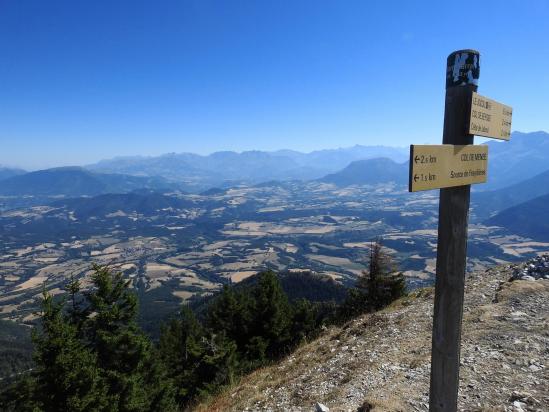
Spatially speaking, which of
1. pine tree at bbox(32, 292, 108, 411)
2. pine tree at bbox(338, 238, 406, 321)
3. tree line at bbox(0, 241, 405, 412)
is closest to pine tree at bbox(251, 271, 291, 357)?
tree line at bbox(0, 241, 405, 412)

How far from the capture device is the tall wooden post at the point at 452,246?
3.64 meters

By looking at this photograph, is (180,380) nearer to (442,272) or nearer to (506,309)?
(506,309)

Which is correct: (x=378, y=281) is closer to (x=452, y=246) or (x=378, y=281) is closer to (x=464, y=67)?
(x=452, y=246)

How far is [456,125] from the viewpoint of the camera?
3.69 m

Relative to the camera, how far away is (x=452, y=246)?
3.72 m

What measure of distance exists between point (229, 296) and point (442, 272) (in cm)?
3007

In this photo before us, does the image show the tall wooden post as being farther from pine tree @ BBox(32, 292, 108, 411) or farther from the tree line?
pine tree @ BBox(32, 292, 108, 411)

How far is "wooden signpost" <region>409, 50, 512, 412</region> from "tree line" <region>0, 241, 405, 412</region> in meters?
10.3

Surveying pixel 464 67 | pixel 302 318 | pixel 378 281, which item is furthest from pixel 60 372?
pixel 302 318

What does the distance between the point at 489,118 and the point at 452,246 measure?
148cm

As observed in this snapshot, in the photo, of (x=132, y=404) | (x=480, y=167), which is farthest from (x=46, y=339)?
(x=480, y=167)

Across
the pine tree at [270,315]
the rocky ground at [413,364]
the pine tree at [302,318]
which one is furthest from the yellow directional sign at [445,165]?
the pine tree at [302,318]

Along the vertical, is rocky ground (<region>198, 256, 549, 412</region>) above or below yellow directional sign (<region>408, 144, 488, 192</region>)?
below

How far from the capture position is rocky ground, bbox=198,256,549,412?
24.8 feet
